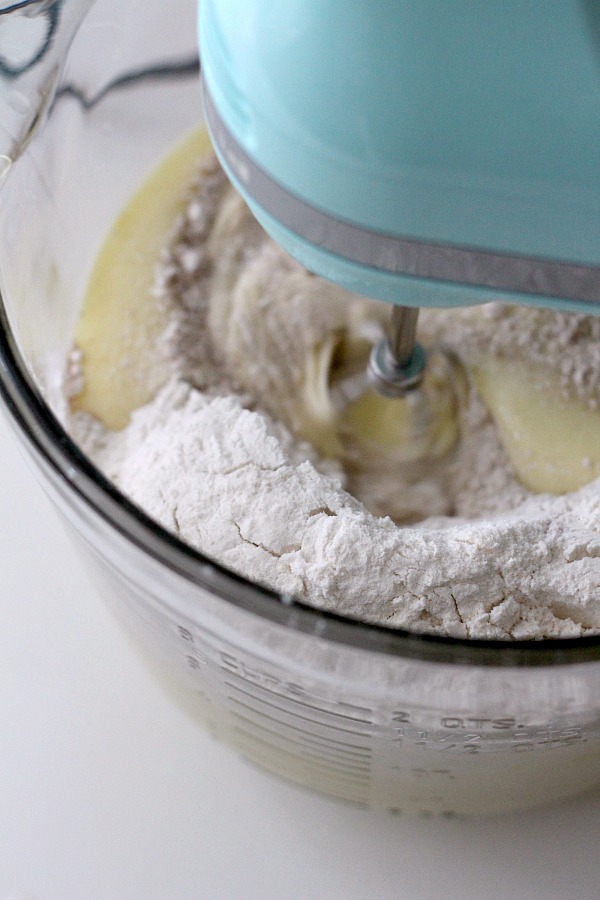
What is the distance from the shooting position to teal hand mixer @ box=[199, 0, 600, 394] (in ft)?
1.04

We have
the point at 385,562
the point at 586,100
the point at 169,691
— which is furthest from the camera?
the point at 169,691

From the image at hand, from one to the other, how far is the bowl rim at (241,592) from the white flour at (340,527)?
0.27ft

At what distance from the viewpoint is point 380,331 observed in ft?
2.06

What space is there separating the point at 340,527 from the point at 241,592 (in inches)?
4.1

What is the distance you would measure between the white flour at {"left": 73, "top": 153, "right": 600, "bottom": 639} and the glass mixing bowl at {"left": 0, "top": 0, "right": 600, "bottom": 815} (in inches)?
1.8

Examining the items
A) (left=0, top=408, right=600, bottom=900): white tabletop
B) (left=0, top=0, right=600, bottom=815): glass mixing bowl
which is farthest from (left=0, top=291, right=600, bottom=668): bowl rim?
(left=0, top=408, right=600, bottom=900): white tabletop

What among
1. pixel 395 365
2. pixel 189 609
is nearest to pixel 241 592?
pixel 189 609

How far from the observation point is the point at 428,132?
0.32 meters

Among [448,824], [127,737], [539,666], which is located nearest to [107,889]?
[127,737]

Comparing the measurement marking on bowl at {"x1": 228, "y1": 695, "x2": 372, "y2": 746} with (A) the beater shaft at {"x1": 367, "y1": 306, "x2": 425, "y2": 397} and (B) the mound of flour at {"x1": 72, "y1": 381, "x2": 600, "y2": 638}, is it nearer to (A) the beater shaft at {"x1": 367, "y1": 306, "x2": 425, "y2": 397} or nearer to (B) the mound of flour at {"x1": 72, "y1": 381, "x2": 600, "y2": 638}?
(B) the mound of flour at {"x1": 72, "y1": 381, "x2": 600, "y2": 638}

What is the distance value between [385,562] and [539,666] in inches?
4.1

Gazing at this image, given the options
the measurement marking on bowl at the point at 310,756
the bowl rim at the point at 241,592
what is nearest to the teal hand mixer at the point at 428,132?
the bowl rim at the point at 241,592

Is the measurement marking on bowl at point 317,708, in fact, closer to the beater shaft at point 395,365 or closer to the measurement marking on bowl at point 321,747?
the measurement marking on bowl at point 321,747

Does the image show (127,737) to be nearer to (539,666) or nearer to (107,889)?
(107,889)
